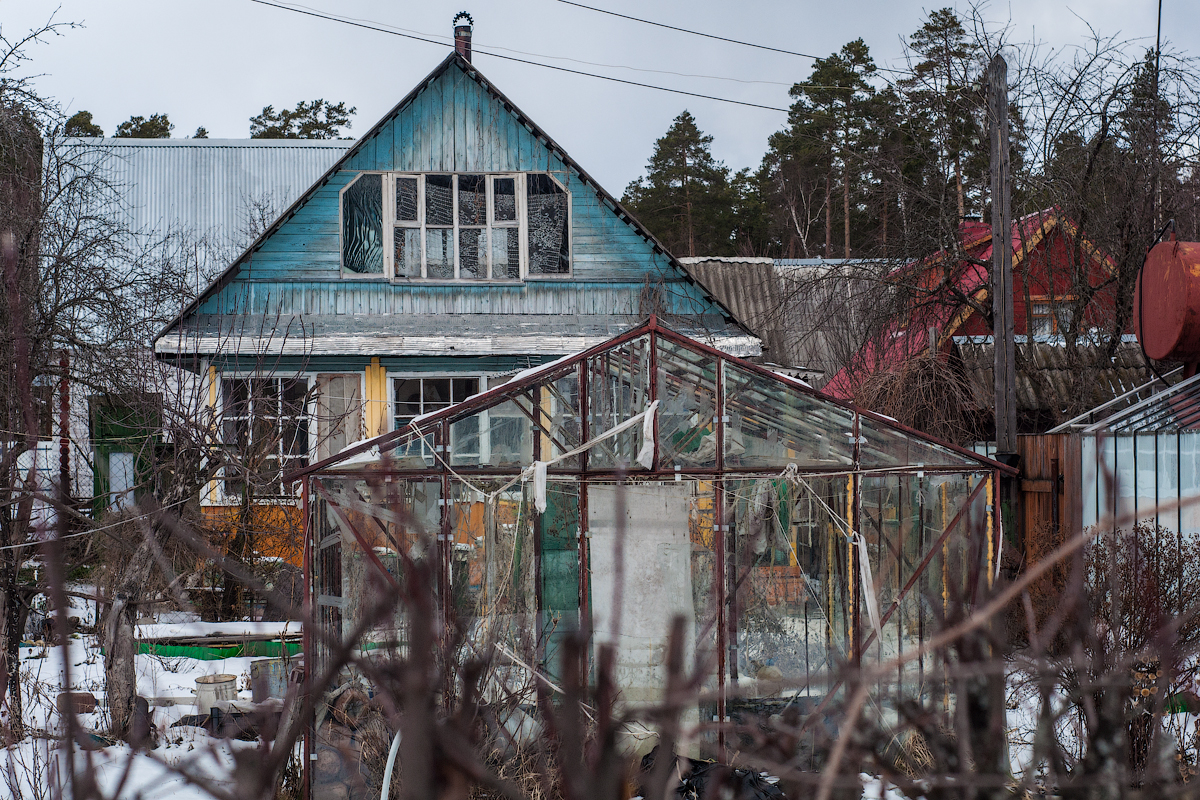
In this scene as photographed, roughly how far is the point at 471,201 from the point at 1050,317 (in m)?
8.96

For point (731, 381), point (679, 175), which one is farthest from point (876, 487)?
point (679, 175)

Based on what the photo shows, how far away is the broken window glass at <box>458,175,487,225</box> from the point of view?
546 inches

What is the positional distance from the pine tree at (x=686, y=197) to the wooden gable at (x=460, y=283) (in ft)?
71.9

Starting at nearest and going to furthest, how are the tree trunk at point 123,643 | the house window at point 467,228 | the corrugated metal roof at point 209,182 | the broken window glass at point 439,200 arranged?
1. the tree trunk at point 123,643
2. the house window at point 467,228
3. the broken window glass at point 439,200
4. the corrugated metal roof at point 209,182

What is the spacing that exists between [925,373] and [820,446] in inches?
230

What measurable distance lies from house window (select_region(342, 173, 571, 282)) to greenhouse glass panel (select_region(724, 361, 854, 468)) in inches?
274

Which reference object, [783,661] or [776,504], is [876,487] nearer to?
Answer: [776,504]

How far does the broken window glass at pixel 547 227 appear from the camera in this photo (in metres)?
13.8

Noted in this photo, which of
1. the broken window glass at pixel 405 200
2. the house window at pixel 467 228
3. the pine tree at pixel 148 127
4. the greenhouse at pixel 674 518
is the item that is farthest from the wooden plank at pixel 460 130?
the pine tree at pixel 148 127

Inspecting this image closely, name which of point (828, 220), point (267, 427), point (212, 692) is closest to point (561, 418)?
point (212, 692)

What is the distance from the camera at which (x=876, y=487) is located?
24.3ft

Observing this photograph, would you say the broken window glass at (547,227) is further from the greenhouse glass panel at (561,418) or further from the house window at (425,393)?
the greenhouse glass panel at (561,418)

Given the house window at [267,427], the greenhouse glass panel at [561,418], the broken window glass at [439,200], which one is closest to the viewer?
the greenhouse glass panel at [561,418]

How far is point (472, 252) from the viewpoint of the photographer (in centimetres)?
1391
